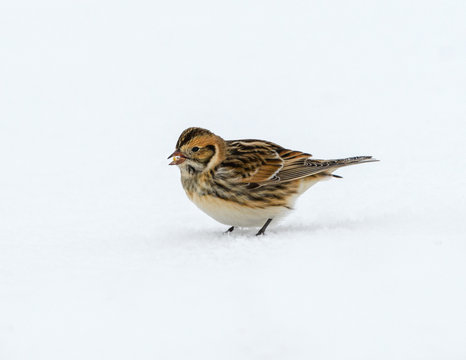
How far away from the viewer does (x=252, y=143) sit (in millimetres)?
8000

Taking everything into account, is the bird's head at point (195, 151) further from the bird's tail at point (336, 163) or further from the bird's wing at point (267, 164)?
the bird's tail at point (336, 163)

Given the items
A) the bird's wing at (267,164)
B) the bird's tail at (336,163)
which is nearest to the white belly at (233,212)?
the bird's wing at (267,164)

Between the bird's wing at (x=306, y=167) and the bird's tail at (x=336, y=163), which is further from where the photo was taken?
the bird's tail at (x=336, y=163)

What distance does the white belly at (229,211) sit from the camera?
24.1 feet

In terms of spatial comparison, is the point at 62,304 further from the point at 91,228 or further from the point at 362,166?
the point at 362,166

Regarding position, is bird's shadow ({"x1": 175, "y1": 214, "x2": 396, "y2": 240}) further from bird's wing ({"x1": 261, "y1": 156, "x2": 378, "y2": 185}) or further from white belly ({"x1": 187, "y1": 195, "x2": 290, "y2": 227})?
bird's wing ({"x1": 261, "y1": 156, "x2": 378, "y2": 185})

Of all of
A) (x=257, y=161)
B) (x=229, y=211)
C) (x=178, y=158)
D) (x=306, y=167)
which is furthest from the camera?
(x=306, y=167)

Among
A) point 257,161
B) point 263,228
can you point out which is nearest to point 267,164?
point 257,161

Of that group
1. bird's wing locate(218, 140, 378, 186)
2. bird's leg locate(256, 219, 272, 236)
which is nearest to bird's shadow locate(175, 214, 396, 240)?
bird's leg locate(256, 219, 272, 236)

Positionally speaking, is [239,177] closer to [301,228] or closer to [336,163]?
[301,228]

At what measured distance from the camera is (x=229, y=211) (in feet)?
24.1

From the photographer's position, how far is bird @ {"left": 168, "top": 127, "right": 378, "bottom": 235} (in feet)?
24.3

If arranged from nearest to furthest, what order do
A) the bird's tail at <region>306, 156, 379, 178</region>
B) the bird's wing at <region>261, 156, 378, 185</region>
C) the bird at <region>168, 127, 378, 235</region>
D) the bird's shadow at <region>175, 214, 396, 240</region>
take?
1. the bird's shadow at <region>175, 214, 396, 240</region>
2. the bird at <region>168, 127, 378, 235</region>
3. the bird's wing at <region>261, 156, 378, 185</region>
4. the bird's tail at <region>306, 156, 379, 178</region>

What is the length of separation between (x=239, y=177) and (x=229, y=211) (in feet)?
1.10
